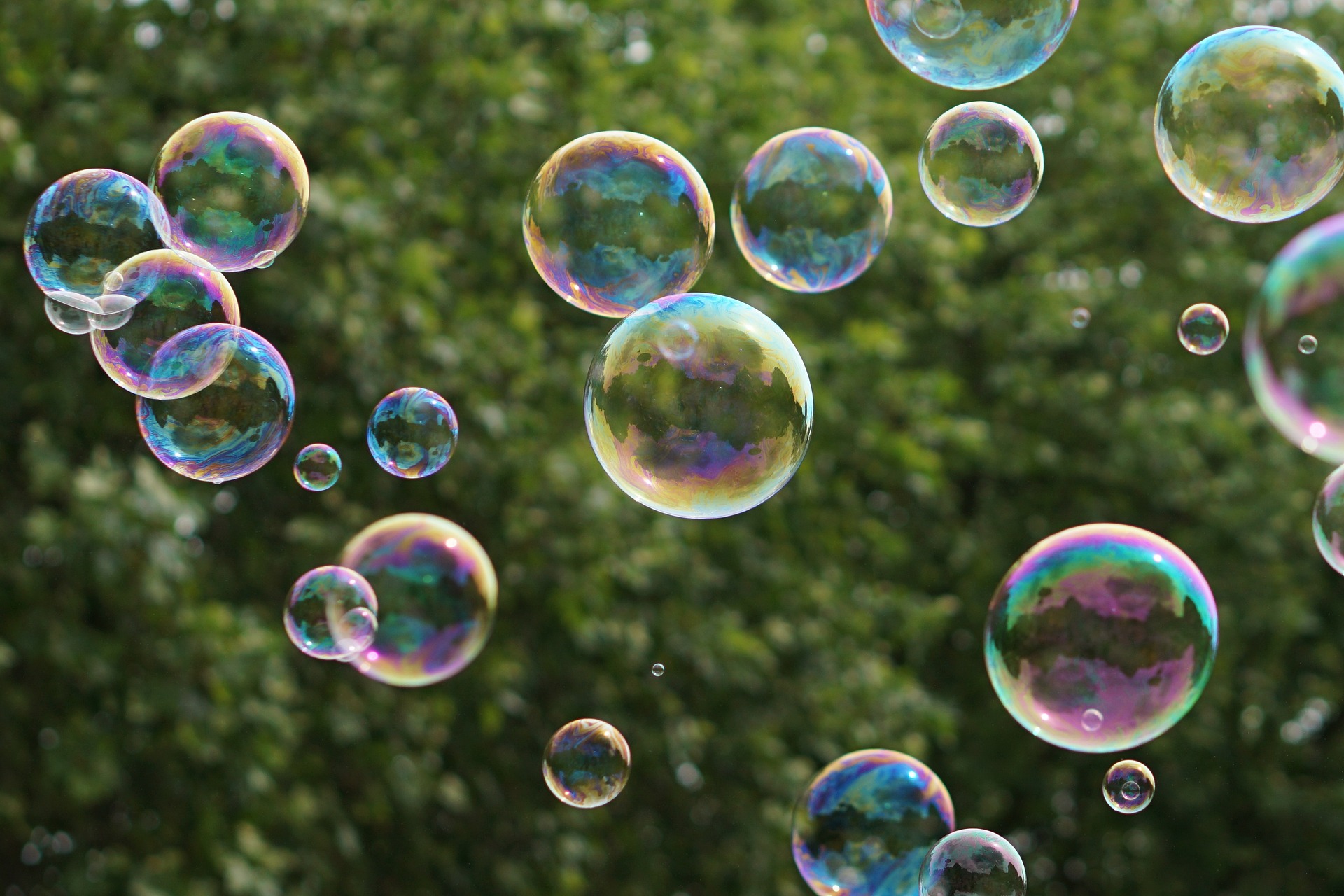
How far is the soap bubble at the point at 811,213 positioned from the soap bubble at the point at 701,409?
28.8 inches

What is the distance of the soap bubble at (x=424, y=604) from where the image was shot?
10.9 ft

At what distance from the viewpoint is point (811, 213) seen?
3264mm

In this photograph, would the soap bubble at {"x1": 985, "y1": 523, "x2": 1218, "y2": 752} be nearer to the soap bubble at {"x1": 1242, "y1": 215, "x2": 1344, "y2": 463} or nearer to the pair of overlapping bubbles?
the soap bubble at {"x1": 1242, "y1": 215, "x2": 1344, "y2": 463}

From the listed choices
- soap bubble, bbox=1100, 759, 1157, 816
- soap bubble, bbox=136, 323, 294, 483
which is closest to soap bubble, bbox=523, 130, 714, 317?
soap bubble, bbox=136, 323, 294, 483

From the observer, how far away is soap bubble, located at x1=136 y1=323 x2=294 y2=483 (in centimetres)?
284

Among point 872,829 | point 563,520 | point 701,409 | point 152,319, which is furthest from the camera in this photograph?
point 563,520

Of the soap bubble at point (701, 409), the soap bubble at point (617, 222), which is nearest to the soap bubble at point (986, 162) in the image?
the soap bubble at point (617, 222)

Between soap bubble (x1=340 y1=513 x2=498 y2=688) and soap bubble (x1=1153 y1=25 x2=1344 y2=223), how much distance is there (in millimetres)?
1919

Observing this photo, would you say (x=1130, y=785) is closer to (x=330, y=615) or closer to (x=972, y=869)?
(x=972, y=869)

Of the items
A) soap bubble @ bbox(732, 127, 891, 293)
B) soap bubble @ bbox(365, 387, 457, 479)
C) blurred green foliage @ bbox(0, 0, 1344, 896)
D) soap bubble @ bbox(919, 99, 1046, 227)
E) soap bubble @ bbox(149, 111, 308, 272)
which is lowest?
blurred green foliage @ bbox(0, 0, 1344, 896)

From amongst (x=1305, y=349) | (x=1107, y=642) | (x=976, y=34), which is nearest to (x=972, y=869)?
(x=1107, y=642)

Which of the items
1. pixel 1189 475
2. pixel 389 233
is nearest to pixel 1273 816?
A: pixel 1189 475

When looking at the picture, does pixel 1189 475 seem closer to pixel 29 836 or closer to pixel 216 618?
pixel 216 618

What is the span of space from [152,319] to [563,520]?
1786mm
